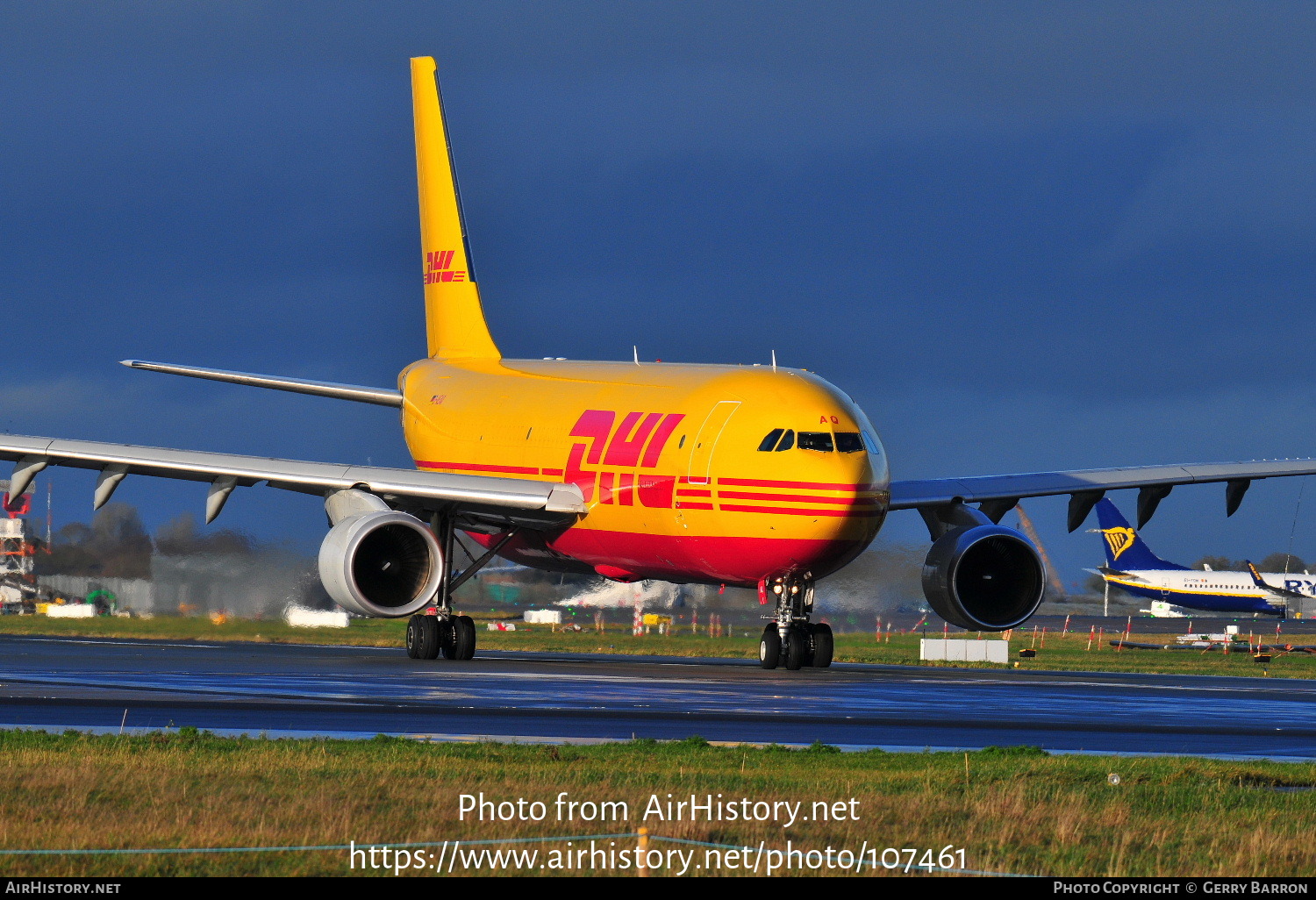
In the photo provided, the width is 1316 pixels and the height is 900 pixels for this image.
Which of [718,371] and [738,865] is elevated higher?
[718,371]

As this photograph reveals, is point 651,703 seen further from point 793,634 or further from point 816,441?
point 793,634

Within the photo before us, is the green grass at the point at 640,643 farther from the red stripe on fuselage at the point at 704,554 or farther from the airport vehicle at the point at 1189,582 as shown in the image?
the airport vehicle at the point at 1189,582

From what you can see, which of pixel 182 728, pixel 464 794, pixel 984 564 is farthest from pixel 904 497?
pixel 464 794

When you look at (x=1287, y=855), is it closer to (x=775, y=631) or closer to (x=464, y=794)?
(x=464, y=794)

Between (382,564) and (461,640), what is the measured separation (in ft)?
10.8

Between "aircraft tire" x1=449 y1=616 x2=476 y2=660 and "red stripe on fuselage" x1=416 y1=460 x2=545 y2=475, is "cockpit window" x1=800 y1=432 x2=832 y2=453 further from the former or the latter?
Result: "aircraft tire" x1=449 y1=616 x2=476 y2=660

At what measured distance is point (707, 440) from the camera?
31.5m

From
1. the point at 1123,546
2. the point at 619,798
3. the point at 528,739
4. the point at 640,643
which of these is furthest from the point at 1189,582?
the point at 619,798

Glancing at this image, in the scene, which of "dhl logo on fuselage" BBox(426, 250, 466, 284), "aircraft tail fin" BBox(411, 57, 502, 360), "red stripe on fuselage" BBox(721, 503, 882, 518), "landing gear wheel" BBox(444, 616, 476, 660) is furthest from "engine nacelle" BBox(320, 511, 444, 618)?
"dhl logo on fuselage" BBox(426, 250, 466, 284)

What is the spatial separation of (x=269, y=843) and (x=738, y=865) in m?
2.85

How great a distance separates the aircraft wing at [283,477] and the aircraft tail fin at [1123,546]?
7005 centimetres

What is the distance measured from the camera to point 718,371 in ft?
112

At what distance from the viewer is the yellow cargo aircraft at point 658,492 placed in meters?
30.7
